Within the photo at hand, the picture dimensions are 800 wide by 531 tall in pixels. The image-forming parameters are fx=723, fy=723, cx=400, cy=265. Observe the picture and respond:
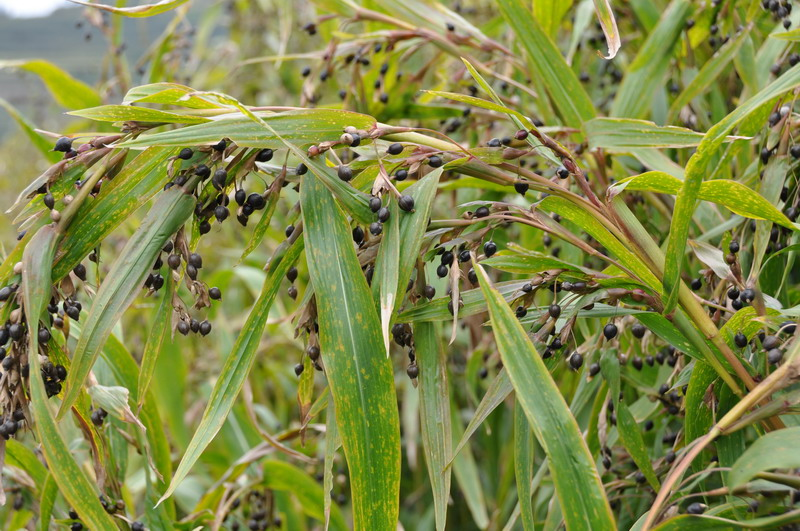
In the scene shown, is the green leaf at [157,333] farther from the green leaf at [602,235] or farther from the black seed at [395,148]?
the green leaf at [602,235]

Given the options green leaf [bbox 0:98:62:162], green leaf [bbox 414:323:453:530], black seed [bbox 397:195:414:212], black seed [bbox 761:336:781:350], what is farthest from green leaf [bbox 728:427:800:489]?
green leaf [bbox 0:98:62:162]

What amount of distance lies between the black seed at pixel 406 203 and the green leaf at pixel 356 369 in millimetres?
81

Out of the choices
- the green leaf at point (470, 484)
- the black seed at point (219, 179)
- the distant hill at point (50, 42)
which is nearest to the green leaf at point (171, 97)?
the black seed at point (219, 179)

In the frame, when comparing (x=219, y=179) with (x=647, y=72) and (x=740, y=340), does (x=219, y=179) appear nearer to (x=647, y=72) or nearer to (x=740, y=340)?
(x=740, y=340)

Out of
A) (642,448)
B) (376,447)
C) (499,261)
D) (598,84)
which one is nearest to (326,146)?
(499,261)

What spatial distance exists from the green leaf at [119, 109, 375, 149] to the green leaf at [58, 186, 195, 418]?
0.26ft

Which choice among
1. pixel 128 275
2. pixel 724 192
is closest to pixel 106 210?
pixel 128 275

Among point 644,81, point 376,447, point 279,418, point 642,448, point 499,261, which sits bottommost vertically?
point 279,418

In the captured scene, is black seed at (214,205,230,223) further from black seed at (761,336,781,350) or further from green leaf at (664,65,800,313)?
black seed at (761,336,781,350)

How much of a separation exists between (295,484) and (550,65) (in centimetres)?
104

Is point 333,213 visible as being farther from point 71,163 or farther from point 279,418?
point 279,418

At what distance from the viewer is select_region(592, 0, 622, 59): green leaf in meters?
0.93

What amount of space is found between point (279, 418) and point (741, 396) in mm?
1880

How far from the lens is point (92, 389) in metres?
1.09
